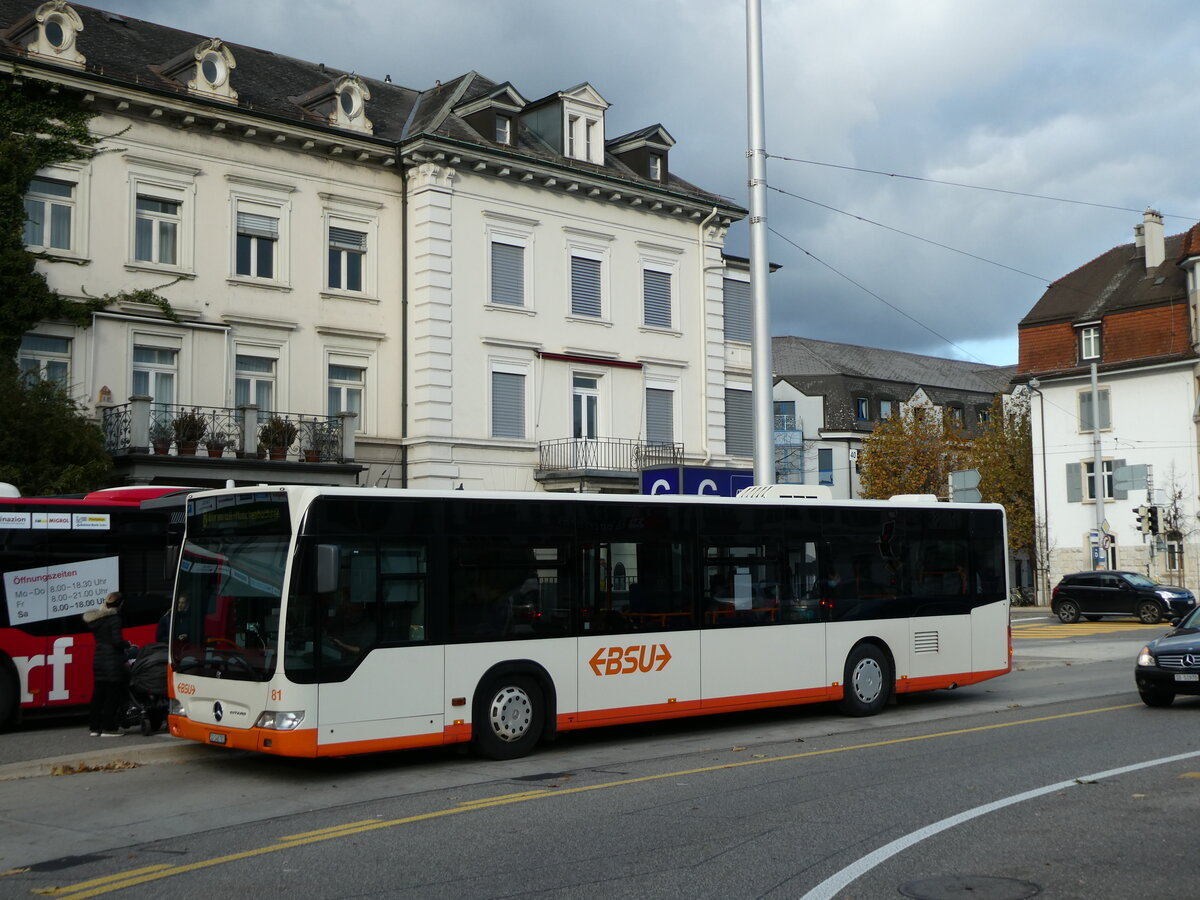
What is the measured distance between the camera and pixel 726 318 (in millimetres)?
38844

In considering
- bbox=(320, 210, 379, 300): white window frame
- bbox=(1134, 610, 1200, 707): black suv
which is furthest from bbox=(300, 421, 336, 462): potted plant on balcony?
bbox=(1134, 610, 1200, 707): black suv

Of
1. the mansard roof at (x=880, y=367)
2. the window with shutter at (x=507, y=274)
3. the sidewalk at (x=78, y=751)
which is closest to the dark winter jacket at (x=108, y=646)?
the sidewalk at (x=78, y=751)

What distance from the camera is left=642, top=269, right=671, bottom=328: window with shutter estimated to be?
36.5 meters

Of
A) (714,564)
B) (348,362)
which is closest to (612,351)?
(348,362)

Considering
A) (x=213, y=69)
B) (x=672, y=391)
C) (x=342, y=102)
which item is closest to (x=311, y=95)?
(x=342, y=102)

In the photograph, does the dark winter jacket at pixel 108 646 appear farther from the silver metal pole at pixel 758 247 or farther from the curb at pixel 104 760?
the silver metal pole at pixel 758 247

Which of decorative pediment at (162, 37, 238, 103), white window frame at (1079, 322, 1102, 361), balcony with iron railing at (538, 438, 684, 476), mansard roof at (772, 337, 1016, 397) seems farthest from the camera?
mansard roof at (772, 337, 1016, 397)

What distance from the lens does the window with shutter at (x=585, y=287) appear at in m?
34.9

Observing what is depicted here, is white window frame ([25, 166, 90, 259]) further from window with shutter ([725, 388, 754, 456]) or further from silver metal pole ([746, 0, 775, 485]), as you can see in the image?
window with shutter ([725, 388, 754, 456])

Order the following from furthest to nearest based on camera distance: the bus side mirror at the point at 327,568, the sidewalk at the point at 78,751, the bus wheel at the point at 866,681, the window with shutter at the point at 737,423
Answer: the window with shutter at the point at 737,423
the bus wheel at the point at 866,681
the sidewalk at the point at 78,751
the bus side mirror at the point at 327,568

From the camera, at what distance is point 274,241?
99.8 ft

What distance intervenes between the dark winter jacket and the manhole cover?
394 inches

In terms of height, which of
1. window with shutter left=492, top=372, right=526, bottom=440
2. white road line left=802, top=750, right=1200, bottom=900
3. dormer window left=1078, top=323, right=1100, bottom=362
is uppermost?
dormer window left=1078, top=323, right=1100, bottom=362

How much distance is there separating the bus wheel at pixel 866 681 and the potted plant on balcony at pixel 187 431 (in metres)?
16.7
